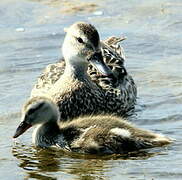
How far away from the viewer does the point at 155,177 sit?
6855mm

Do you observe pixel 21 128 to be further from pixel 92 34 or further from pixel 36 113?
pixel 92 34

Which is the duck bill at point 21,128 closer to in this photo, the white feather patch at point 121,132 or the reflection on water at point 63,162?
the reflection on water at point 63,162

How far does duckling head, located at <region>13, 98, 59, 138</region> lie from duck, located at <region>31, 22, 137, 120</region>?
0.58 meters

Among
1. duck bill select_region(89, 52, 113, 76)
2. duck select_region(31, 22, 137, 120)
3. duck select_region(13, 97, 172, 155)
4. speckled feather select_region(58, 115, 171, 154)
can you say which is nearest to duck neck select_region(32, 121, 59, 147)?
duck select_region(13, 97, 172, 155)

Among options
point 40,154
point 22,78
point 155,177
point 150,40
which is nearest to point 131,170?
point 155,177

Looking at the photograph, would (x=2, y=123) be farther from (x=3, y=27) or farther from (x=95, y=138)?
(x=3, y=27)

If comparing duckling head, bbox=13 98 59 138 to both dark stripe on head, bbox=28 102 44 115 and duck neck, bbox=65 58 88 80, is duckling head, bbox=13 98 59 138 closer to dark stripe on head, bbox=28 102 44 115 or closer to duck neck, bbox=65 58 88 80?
dark stripe on head, bbox=28 102 44 115

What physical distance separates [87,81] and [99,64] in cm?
45

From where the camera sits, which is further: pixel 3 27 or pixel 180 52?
pixel 3 27

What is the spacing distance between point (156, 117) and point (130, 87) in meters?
0.68

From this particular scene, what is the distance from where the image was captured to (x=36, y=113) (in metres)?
7.83

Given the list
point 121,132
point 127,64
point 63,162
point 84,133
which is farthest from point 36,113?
point 127,64

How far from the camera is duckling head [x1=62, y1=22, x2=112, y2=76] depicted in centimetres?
848

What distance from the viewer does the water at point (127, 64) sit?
721cm
